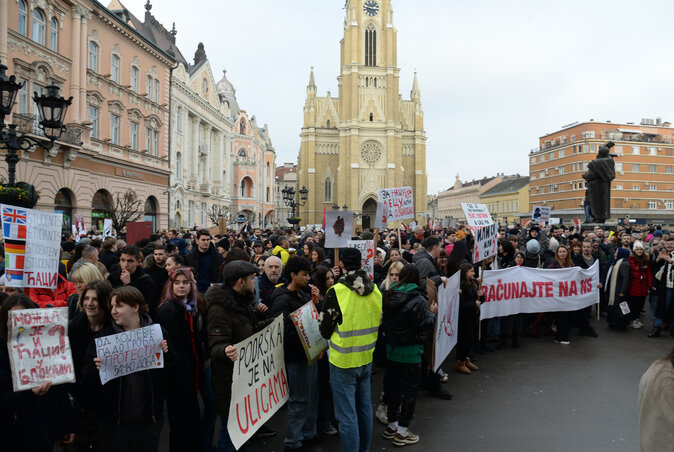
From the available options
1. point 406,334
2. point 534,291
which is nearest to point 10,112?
point 406,334

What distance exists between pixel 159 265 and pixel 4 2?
57.8 feet

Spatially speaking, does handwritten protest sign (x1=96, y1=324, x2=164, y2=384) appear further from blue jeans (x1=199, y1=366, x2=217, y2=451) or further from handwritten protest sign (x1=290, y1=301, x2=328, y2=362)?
handwritten protest sign (x1=290, y1=301, x2=328, y2=362)

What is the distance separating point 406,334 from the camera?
4621 mm

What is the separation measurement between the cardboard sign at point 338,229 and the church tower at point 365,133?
57.8 meters

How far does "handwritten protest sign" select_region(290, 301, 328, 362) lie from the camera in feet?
13.9

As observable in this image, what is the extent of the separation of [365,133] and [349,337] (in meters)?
65.2

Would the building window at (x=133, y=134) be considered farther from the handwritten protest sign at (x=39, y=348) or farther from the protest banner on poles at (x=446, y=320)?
the handwritten protest sign at (x=39, y=348)

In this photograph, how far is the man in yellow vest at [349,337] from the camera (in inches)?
159

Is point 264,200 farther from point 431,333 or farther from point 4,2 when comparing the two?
point 431,333

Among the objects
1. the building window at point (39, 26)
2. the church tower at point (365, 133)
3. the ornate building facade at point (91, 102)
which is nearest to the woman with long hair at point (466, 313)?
the ornate building facade at point (91, 102)

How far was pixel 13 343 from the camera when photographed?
3.01 meters

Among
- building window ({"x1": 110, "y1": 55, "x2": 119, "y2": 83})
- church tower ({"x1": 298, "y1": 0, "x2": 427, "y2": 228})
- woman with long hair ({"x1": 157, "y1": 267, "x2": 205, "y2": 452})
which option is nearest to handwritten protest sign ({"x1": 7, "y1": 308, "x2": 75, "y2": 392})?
Result: woman with long hair ({"x1": 157, "y1": 267, "x2": 205, "y2": 452})

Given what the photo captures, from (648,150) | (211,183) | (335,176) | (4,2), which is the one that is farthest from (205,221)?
(648,150)

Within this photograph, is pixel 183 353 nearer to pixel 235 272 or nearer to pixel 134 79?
pixel 235 272
